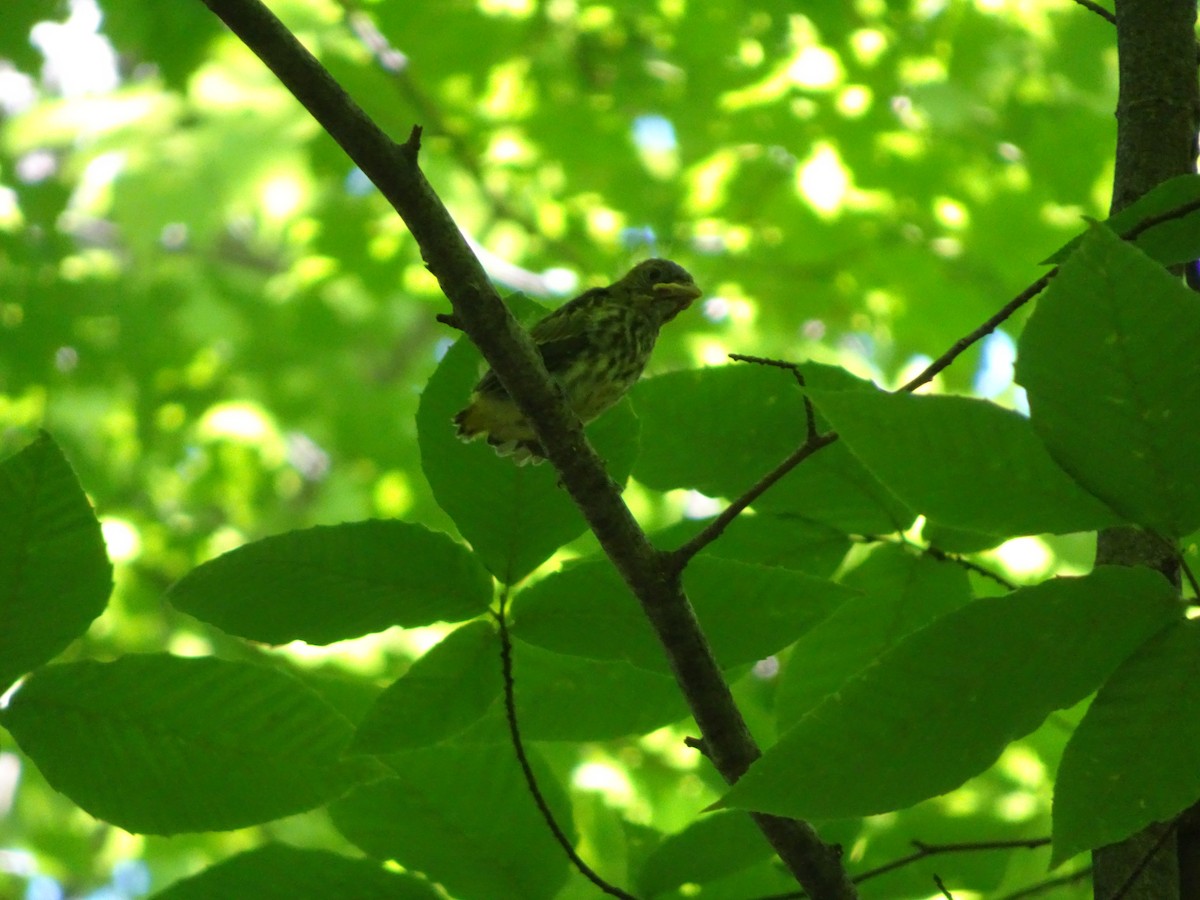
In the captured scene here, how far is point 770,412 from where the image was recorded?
143 centimetres

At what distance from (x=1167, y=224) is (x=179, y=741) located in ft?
3.00

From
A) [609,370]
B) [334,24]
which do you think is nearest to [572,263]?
[334,24]

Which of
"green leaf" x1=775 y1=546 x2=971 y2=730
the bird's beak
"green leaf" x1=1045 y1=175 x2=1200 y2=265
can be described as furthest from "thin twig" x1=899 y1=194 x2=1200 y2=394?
the bird's beak

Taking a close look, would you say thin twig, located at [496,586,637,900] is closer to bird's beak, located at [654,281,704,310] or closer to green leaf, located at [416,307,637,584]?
green leaf, located at [416,307,637,584]

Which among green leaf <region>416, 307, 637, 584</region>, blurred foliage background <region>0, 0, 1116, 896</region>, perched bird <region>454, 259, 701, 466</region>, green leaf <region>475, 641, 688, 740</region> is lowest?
green leaf <region>475, 641, 688, 740</region>

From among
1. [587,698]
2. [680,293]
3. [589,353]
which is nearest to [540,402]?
[587,698]

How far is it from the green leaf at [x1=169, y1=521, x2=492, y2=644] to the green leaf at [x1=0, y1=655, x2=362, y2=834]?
0.05 meters

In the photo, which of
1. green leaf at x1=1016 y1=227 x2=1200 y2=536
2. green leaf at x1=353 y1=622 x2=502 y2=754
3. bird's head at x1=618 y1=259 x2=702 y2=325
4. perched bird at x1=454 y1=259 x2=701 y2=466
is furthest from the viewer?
bird's head at x1=618 y1=259 x2=702 y2=325

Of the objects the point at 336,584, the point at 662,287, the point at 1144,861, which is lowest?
the point at 1144,861

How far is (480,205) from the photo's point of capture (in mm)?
5074

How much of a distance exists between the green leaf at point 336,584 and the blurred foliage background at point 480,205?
2.42 m

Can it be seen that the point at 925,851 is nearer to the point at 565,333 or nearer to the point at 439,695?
the point at 439,695

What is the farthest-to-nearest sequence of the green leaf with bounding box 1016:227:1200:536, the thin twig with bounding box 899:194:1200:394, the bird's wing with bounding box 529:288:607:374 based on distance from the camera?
the bird's wing with bounding box 529:288:607:374 < the thin twig with bounding box 899:194:1200:394 < the green leaf with bounding box 1016:227:1200:536

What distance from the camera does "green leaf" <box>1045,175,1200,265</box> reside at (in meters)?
1.03
